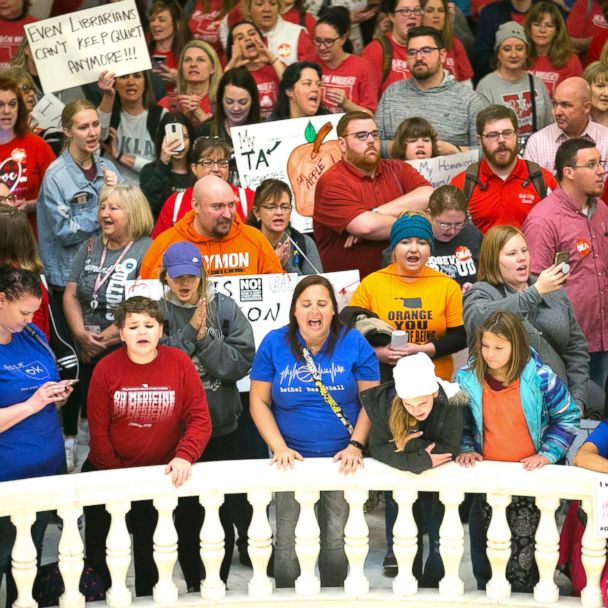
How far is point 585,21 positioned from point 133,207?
5665 millimetres

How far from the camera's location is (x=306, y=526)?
7.28m

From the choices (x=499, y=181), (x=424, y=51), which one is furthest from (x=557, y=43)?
(x=499, y=181)

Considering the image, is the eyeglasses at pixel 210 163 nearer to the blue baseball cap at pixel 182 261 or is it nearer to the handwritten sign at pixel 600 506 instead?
the blue baseball cap at pixel 182 261

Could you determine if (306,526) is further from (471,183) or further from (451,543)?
(471,183)

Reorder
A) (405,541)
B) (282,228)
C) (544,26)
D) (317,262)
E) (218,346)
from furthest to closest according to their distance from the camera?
(544,26) → (317,262) → (282,228) → (218,346) → (405,541)

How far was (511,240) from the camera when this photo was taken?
8242 millimetres

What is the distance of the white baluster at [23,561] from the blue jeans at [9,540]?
0.81 feet

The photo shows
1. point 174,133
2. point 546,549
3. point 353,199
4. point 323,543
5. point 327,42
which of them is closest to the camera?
point 546,549

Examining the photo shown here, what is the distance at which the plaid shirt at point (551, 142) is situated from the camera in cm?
1091

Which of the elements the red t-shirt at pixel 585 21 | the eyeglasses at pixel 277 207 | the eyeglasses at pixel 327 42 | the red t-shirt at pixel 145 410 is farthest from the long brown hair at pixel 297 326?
the red t-shirt at pixel 585 21

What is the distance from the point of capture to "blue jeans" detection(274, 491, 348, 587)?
759cm

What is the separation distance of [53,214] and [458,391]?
3.46 m

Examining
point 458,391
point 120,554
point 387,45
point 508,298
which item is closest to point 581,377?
point 508,298

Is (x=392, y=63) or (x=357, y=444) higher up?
(x=392, y=63)
